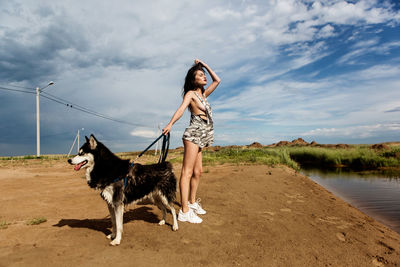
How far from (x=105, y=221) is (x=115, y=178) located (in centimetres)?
177

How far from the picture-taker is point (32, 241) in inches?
155

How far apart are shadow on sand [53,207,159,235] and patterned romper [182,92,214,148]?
192 cm

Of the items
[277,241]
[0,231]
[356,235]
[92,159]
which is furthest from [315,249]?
[0,231]

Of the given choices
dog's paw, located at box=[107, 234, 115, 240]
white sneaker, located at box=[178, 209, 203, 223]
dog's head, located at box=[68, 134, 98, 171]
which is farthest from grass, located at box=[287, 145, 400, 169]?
dog's head, located at box=[68, 134, 98, 171]

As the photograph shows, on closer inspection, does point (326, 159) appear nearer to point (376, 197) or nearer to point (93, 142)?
point (376, 197)

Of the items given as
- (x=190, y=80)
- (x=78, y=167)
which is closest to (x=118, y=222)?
(x=78, y=167)

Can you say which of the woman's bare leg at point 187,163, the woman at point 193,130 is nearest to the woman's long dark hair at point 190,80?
the woman at point 193,130

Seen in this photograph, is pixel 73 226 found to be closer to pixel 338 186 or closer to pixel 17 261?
pixel 17 261

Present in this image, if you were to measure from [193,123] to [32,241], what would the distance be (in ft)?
11.1

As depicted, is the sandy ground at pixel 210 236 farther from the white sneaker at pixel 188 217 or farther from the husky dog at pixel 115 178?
the husky dog at pixel 115 178

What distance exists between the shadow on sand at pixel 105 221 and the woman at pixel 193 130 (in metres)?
0.89

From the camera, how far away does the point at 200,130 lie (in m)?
4.66

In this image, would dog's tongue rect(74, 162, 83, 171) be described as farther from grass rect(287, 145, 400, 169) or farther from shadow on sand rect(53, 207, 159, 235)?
grass rect(287, 145, 400, 169)

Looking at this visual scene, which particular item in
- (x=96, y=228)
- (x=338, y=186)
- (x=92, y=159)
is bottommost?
(x=338, y=186)
